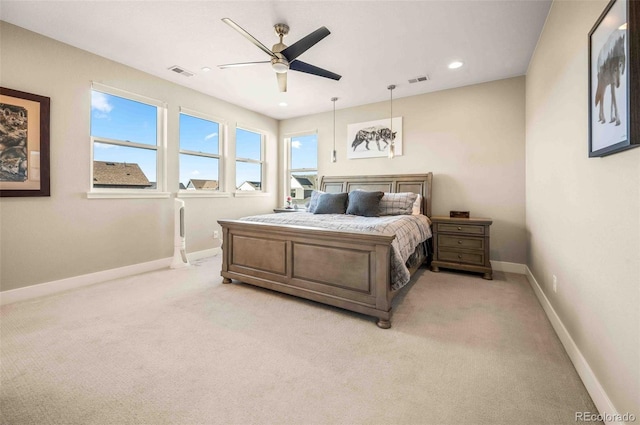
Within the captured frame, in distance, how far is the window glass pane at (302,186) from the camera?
577 centimetres

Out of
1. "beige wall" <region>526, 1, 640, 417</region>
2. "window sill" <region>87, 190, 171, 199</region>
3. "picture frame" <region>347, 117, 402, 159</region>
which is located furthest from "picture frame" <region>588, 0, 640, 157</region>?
"window sill" <region>87, 190, 171, 199</region>

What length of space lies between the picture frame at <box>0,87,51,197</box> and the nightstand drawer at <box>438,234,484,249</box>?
15.5ft

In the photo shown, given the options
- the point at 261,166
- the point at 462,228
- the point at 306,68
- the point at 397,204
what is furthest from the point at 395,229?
the point at 261,166

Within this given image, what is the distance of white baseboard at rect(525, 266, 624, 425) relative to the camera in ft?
4.17

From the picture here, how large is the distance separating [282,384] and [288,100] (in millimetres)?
4343

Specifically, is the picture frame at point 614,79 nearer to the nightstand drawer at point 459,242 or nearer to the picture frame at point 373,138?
the nightstand drawer at point 459,242

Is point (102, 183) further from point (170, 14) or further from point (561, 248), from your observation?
point (561, 248)

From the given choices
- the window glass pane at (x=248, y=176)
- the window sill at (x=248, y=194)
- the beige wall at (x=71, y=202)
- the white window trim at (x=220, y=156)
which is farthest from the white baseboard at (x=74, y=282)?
the window glass pane at (x=248, y=176)

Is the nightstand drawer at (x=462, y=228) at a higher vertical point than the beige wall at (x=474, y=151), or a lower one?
lower

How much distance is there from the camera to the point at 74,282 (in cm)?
310

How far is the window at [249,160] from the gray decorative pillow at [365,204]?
8.27 ft

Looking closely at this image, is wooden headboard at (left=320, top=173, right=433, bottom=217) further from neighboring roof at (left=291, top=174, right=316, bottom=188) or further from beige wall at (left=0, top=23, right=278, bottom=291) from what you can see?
beige wall at (left=0, top=23, right=278, bottom=291)

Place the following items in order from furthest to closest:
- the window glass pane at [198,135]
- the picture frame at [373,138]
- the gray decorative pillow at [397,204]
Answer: the picture frame at [373,138] < the window glass pane at [198,135] < the gray decorative pillow at [397,204]

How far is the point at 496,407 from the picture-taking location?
1.37 metres
